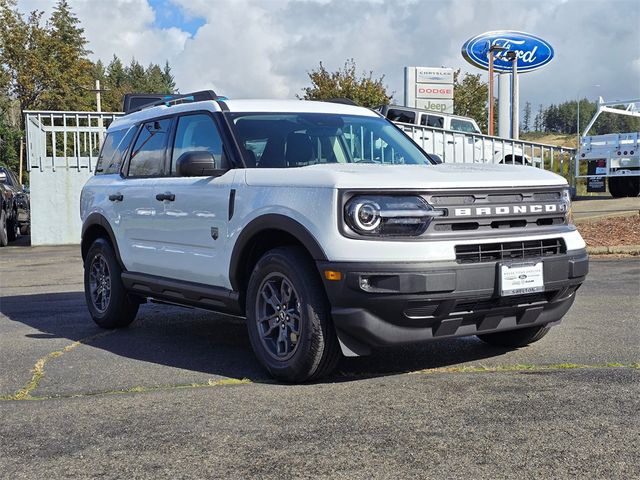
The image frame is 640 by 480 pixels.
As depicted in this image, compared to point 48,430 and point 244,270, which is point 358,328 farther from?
point 48,430

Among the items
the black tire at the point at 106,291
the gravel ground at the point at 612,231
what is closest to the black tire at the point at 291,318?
the black tire at the point at 106,291

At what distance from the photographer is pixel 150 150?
6535mm

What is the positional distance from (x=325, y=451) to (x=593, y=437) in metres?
1.19

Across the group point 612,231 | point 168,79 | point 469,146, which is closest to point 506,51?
point 469,146

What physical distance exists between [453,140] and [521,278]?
565 inches

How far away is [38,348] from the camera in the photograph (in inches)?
242

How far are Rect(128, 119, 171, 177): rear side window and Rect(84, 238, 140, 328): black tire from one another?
793 millimetres

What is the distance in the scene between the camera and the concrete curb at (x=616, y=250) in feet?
37.4

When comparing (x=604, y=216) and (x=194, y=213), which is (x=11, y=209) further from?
(x=194, y=213)

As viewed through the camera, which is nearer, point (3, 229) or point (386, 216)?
point (386, 216)

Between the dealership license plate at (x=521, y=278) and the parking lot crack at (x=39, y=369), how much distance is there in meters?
2.79

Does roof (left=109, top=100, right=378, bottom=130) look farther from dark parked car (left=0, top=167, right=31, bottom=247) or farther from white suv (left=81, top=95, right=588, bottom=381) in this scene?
dark parked car (left=0, top=167, right=31, bottom=247)

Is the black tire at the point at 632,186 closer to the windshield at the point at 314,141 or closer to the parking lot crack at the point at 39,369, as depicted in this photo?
the windshield at the point at 314,141

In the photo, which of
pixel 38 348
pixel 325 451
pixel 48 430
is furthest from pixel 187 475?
A: pixel 38 348
